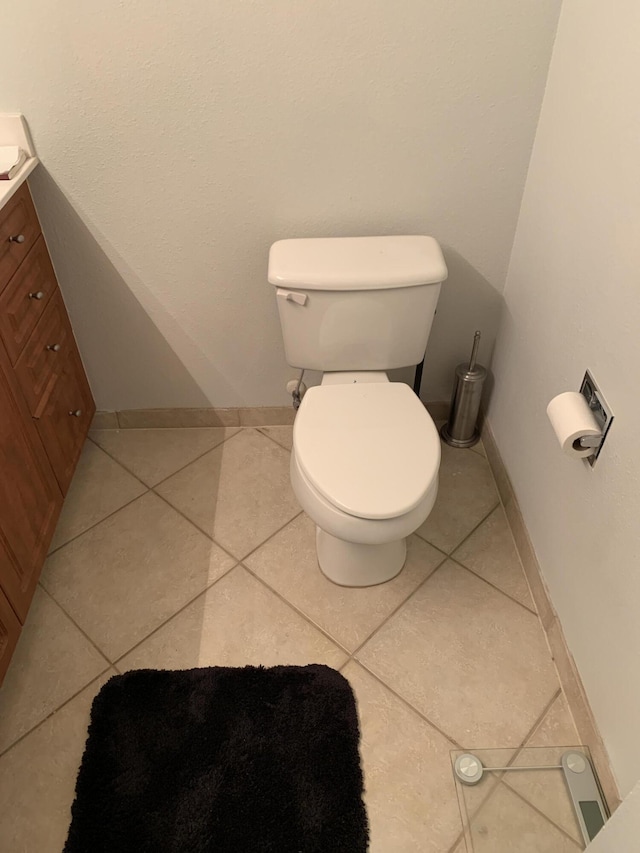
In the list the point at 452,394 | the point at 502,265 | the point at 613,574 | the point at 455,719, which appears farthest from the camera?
the point at 452,394

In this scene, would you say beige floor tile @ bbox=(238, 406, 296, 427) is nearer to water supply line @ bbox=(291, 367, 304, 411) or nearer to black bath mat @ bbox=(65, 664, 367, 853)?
water supply line @ bbox=(291, 367, 304, 411)

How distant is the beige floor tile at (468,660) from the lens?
145 centimetres

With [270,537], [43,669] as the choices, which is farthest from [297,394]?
[43,669]

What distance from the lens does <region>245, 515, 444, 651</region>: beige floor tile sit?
5.37 feet

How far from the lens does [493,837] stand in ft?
4.17

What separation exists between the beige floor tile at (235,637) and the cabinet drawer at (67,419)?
1.79ft

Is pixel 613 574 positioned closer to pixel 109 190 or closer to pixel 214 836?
pixel 214 836

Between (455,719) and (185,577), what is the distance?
0.80 m

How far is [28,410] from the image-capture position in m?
1.59

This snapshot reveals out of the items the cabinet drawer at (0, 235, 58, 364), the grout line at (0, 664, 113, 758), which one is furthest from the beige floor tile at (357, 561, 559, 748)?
the cabinet drawer at (0, 235, 58, 364)

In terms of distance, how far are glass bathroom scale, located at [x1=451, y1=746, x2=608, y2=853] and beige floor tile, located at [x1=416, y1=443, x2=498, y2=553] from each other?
0.59 metres

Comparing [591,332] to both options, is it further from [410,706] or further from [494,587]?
[410,706]

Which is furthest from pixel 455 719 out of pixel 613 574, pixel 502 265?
pixel 502 265

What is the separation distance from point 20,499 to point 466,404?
4.38ft
